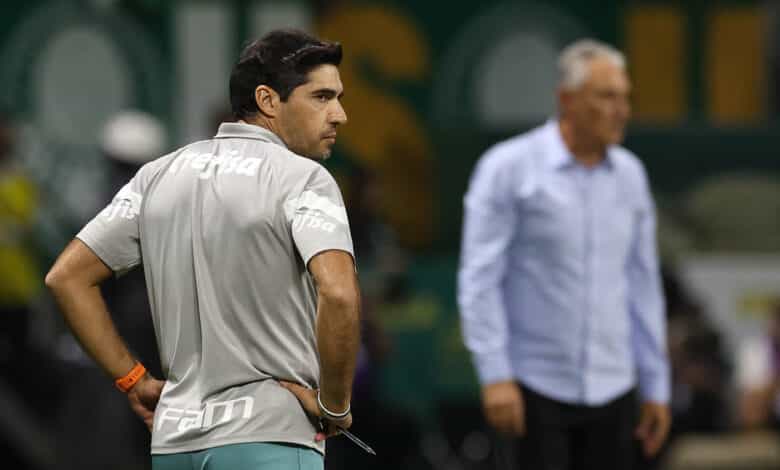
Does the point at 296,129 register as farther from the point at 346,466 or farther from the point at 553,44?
the point at 553,44

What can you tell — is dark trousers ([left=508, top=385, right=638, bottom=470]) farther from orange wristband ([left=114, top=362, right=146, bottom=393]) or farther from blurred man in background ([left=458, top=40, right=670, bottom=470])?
orange wristband ([left=114, top=362, right=146, bottom=393])

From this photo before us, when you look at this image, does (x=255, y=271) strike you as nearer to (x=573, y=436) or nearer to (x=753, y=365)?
(x=573, y=436)

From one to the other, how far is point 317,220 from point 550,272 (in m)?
2.38

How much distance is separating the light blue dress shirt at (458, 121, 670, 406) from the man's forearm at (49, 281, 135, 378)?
6.56 ft

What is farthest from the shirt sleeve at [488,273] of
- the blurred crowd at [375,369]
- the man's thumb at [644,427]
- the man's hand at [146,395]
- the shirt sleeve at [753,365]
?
the shirt sleeve at [753,365]

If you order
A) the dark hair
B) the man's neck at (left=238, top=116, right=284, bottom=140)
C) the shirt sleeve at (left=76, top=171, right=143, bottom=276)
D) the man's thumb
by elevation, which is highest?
the dark hair

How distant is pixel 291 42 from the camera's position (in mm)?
4723

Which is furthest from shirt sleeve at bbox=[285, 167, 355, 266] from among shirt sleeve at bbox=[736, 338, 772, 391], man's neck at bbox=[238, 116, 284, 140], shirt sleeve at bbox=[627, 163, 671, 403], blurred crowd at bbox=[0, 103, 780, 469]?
shirt sleeve at bbox=[736, 338, 772, 391]

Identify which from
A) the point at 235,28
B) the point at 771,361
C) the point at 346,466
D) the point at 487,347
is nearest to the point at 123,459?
the point at 346,466

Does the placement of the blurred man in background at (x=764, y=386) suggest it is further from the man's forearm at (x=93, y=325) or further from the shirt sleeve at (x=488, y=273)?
the man's forearm at (x=93, y=325)

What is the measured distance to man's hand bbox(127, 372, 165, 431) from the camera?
4.88m

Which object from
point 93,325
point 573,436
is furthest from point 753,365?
point 93,325

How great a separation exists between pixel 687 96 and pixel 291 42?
10.2 meters

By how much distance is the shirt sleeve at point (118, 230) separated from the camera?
4.79 meters
